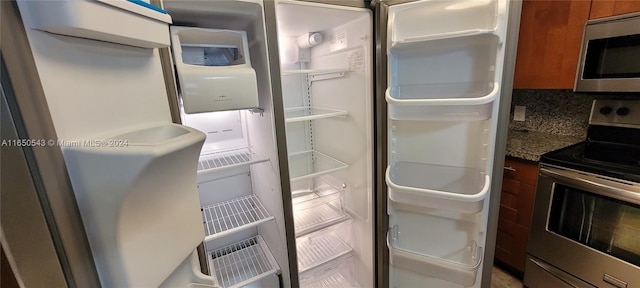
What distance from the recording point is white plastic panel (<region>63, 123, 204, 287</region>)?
1.69 ft

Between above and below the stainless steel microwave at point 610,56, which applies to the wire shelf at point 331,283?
below

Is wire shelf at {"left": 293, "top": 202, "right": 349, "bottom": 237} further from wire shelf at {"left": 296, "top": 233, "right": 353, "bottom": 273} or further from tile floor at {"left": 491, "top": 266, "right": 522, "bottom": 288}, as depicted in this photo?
tile floor at {"left": 491, "top": 266, "right": 522, "bottom": 288}

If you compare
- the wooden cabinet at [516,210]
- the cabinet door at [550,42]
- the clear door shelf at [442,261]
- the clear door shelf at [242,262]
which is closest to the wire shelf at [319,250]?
the clear door shelf at [242,262]

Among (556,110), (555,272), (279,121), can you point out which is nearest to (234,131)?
(279,121)

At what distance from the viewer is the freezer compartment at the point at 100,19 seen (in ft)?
1.47

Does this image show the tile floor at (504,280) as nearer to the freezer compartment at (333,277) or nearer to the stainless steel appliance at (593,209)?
the stainless steel appliance at (593,209)

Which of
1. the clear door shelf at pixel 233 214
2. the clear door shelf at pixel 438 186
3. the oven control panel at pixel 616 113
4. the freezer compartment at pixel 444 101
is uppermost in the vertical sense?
the freezer compartment at pixel 444 101

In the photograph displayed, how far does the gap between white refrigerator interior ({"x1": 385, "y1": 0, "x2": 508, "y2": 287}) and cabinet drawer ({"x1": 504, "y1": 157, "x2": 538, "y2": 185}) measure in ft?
2.49

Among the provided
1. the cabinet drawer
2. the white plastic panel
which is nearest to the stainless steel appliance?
the cabinet drawer

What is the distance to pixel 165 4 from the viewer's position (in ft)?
2.96

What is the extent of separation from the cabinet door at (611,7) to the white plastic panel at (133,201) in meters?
2.05

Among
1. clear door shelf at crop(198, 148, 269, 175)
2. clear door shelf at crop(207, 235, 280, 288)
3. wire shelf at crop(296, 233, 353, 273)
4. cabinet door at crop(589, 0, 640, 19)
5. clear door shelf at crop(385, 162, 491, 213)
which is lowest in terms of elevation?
wire shelf at crop(296, 233, 353, 273)

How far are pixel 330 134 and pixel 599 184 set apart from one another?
1.42m

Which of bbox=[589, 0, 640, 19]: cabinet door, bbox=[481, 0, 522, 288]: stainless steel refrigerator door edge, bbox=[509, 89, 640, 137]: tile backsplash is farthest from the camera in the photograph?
bbox=[509, 89, 640, 137]: tile backsplash
